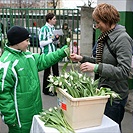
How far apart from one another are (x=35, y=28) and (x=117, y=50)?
772 centimetres

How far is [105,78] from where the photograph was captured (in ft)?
9.05

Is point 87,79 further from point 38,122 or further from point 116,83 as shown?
point 38,122

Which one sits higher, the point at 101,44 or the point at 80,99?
the point at 101,44

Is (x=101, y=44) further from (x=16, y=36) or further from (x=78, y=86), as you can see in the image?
(x=16, y=36)

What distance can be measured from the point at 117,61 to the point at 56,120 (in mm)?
769

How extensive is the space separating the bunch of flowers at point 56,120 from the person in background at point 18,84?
0.39 metres

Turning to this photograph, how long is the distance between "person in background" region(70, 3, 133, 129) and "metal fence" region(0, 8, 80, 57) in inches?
265

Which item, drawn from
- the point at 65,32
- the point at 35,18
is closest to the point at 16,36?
the point at 65,32

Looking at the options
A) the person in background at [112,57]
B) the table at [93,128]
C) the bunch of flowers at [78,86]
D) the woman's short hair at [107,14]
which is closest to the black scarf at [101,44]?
the person in background at [112,57]

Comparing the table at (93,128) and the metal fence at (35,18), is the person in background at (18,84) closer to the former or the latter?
the table at (93,128)

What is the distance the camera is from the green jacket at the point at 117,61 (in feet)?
8.24

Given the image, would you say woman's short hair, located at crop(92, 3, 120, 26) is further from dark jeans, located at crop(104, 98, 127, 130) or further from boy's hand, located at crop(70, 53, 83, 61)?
dark jeans, located at crop(104, 98, 127, 130)

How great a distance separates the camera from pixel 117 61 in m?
2.58

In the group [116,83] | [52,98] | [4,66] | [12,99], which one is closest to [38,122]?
[12,99]
